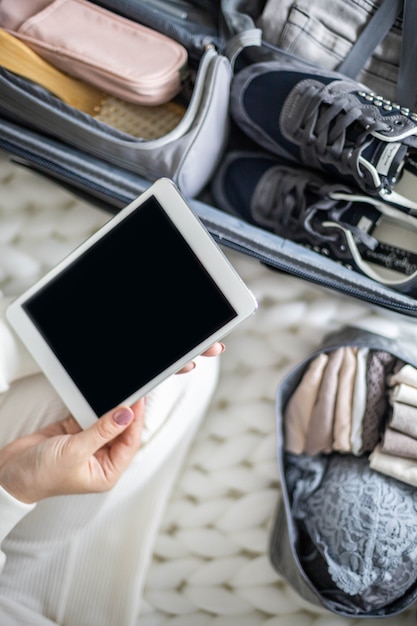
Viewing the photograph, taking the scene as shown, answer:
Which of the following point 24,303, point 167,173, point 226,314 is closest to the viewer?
point 226,314

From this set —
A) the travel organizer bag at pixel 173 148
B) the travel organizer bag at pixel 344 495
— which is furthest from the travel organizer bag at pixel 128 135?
the travel organizer bag at pixel 344 495

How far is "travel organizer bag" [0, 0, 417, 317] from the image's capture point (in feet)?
2.53

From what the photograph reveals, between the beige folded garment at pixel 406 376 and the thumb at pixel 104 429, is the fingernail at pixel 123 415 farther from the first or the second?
the beige folded garment at pixel 406 376

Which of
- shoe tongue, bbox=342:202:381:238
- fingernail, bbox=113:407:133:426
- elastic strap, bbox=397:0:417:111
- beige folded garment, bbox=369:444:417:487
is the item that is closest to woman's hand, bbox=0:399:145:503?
fingernail, bbox=113:407:133:426

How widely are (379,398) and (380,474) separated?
94 mm

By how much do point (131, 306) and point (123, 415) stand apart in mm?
117

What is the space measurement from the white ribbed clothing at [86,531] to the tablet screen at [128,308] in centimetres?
8

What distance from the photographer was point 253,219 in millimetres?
877

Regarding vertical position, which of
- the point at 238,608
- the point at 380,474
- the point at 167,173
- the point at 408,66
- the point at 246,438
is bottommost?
the point at 238,608

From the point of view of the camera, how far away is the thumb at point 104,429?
63cm

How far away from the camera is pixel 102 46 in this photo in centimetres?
82

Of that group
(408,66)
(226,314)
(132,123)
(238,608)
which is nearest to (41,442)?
(226,314)

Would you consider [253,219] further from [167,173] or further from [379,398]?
[379,398]

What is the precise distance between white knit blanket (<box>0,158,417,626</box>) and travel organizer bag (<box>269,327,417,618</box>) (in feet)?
0.12
